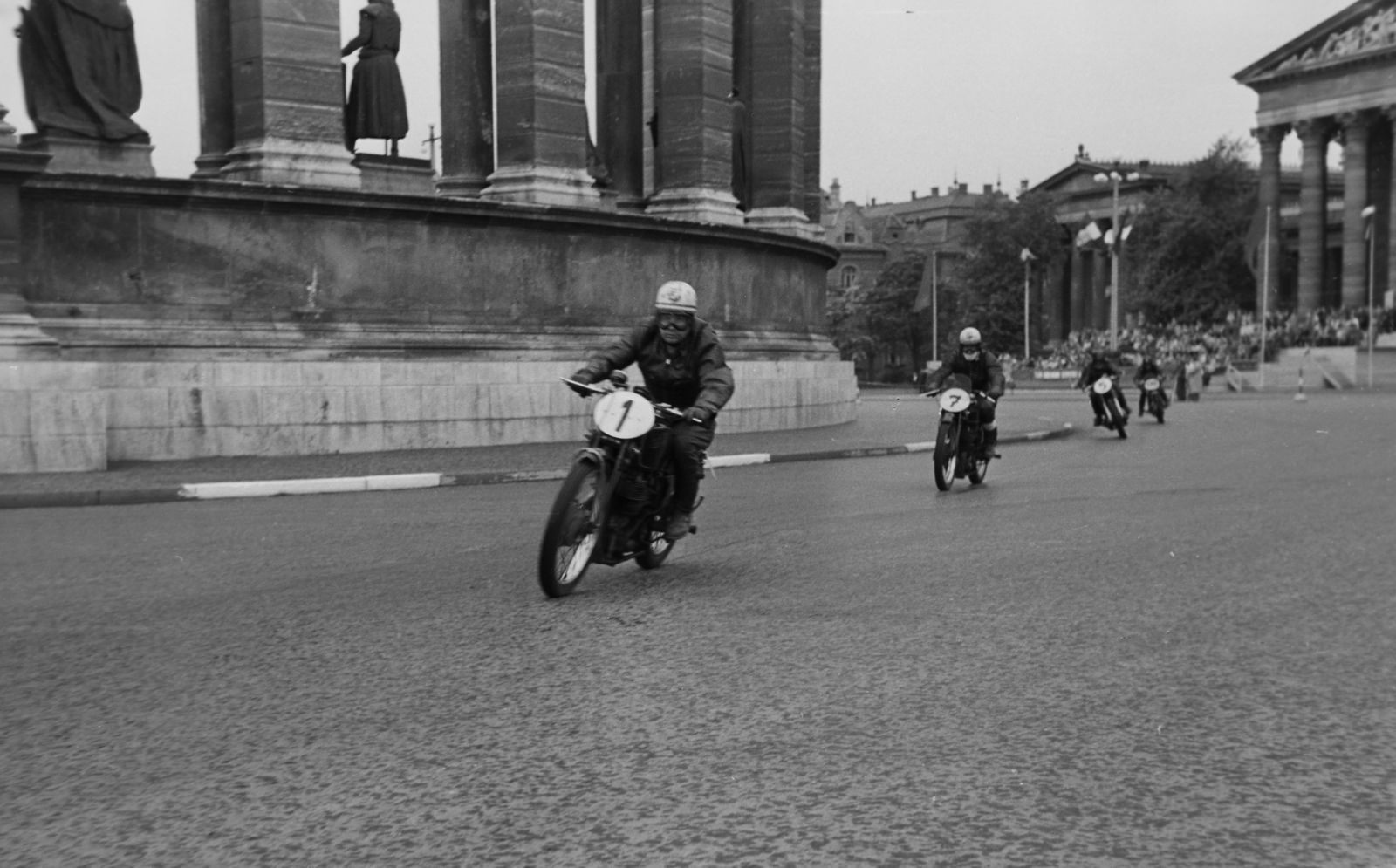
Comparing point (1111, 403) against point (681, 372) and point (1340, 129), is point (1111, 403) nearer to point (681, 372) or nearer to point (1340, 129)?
point (681, 372)

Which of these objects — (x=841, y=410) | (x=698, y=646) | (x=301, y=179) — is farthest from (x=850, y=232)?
(x=698, y=646)

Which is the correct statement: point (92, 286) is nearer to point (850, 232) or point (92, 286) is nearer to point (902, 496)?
point (902, 496)

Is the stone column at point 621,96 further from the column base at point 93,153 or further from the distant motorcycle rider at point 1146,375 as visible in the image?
the distant motorcycle rider at point 1146,375

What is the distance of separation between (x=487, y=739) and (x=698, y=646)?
5.81 ft

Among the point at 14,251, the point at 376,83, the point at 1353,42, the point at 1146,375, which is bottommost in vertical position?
the point at 1146,375

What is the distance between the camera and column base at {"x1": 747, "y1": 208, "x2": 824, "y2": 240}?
28250 mm

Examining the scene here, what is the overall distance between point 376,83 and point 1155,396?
17380 millimetres

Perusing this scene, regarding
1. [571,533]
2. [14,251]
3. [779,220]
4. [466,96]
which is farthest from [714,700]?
[779,220]

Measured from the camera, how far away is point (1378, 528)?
36.5 feet

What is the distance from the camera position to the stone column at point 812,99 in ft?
102

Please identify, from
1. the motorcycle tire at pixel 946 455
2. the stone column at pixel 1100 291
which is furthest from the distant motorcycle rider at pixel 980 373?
the stone column at pixel 1100 291

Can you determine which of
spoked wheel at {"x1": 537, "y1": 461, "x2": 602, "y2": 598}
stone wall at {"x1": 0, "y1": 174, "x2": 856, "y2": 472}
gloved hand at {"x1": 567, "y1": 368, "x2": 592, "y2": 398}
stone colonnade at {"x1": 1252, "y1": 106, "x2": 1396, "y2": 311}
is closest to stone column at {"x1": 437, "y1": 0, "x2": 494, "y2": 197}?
stone wall at {"x1": 0, "y1": 174, "x2": 856, "y2": 472}

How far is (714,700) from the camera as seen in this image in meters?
5.67

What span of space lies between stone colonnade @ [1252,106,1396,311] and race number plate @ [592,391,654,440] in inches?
3368
